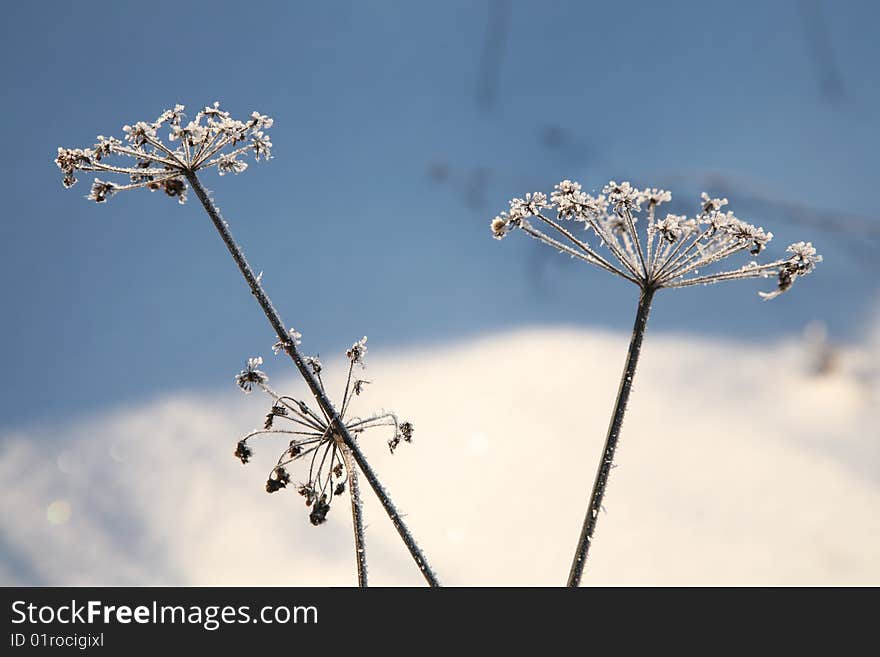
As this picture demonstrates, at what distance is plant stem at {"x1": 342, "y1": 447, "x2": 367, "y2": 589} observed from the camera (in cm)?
431

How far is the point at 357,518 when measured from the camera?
443 cm

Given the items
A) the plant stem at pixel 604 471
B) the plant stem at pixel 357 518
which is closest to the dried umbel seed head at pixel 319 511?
the plant stem at pixel 357 518

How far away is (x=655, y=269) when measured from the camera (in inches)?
181

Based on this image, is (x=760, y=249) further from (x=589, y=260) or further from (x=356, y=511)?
(x=356, y=511)

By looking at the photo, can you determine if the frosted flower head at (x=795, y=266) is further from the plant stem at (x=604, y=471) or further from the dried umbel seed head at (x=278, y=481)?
the dried umbel seed head at (x=278, y=481)

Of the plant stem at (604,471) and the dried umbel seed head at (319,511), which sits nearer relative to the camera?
the plant stem at (604,471)

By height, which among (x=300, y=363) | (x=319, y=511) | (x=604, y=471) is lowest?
(x=604, y=471)

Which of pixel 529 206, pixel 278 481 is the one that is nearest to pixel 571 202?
pixel 529 206

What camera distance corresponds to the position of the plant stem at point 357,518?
4313 mm

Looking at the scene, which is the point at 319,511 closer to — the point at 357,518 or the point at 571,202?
the point at 357,518

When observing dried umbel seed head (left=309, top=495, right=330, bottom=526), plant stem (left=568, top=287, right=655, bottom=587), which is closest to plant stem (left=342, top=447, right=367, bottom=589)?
dried umbel seed head (left=309, top=495, right=330, bottom=526)

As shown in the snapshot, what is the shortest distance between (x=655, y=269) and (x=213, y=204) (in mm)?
2645
